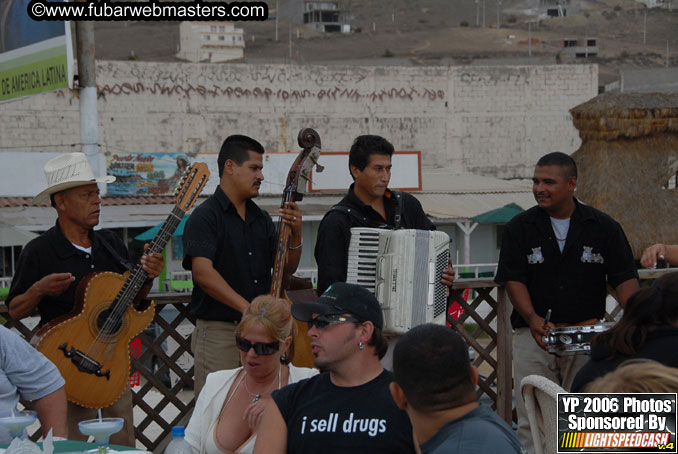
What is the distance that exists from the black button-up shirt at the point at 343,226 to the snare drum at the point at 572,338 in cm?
108

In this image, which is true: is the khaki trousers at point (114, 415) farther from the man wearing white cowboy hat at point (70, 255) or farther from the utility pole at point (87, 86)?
the utility pole at point (87, 86)

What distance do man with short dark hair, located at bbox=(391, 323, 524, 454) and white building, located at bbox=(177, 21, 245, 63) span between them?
2428 inches

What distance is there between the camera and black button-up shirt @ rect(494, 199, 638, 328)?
6.07 meters

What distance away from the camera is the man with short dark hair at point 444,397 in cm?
304

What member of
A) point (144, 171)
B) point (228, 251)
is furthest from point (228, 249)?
point (144, 171)

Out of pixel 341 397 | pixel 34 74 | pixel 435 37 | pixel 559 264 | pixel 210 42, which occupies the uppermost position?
pixel 435 37

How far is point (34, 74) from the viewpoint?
7.93 m

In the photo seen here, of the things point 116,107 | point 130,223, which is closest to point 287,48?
point 116,107

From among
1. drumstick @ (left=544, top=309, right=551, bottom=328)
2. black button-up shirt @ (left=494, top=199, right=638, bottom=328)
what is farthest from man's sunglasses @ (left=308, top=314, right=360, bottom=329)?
black button-up shirt @ (left=494, top=199, right=638, bottom=328)

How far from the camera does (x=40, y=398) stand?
4.68 m

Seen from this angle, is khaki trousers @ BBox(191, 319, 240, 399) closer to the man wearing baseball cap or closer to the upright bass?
the upright bass

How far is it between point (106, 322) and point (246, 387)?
4.25 ft

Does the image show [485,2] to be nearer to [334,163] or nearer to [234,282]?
[334,163]

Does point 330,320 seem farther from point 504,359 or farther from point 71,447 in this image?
point 504,359
